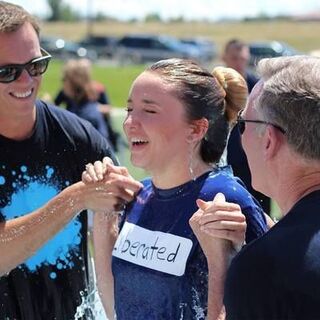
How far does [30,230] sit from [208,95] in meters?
0.89

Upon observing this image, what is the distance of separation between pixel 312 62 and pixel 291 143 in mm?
221

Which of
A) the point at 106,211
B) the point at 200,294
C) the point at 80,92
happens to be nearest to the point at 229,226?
the point at 200,294

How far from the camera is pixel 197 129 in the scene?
8.80ft

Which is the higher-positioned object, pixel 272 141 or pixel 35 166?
pixel 272 141

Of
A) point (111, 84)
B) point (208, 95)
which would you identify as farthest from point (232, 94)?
point (111, 84)

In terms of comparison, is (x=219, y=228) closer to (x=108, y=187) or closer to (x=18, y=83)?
(x=108, y=187)

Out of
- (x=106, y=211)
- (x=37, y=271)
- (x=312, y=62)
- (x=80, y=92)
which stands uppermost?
(x=312, y=62)

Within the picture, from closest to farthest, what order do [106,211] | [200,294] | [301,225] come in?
[301,225]
[200,294]
[106,211]

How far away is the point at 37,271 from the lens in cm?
329

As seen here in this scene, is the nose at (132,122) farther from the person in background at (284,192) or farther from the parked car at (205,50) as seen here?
the parked car at (205,50)

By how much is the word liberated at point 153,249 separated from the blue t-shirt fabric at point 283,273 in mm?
605

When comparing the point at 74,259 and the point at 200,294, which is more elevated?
the point at 200,294

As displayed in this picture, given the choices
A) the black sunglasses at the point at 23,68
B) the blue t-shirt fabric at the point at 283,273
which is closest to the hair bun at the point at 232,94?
the black sunglasses at the point at 23,68

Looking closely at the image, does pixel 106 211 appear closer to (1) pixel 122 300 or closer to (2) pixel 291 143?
(1) pixel 122 300
